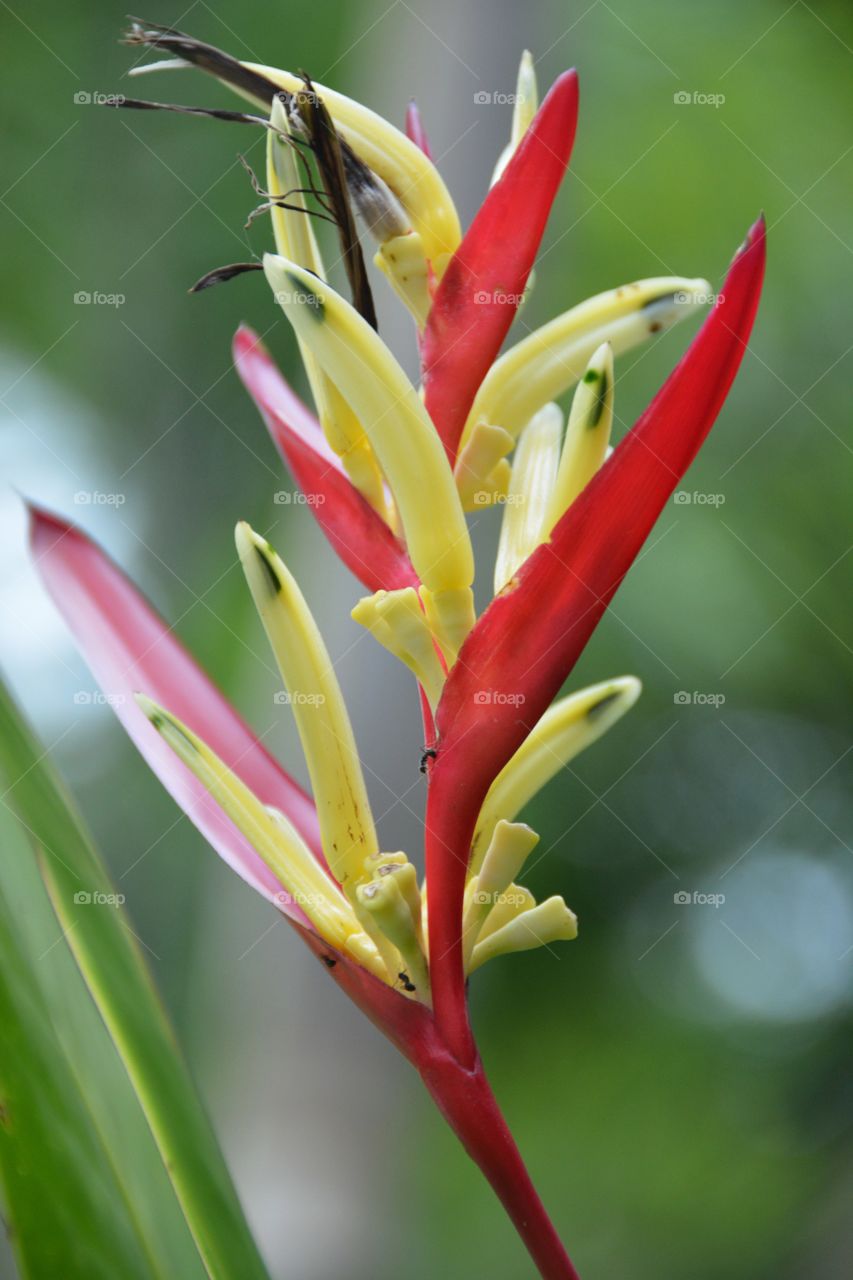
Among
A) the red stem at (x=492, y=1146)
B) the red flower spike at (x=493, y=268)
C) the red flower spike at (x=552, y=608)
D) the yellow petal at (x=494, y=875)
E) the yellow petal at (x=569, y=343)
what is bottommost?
the red stem at (x=492, y=1146)

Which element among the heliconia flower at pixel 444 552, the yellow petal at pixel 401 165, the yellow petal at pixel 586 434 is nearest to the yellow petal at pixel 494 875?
the heliconia flower at pixel 444 552

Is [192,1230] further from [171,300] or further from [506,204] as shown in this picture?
[171,300]

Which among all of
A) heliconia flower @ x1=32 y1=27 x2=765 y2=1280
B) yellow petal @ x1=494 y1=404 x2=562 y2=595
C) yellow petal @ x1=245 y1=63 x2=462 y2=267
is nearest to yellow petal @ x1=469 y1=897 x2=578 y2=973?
heliconia flower @ x1=32 y1=27 x2=765 y2=1280

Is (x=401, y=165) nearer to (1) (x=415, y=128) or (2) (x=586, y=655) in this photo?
(1) (x=415, y=128)

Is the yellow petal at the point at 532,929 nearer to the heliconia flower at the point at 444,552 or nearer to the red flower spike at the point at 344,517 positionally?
the heliconia flower at the point at 444,552

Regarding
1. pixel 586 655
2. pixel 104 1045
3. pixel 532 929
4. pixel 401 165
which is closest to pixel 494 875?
pixel 532 929

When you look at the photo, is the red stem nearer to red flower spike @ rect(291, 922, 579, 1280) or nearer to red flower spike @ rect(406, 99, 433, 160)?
→ red flower spike @ rect(291, 922, 579, 1280)

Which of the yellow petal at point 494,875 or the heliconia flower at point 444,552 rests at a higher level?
the heliconia flower at point 444,552

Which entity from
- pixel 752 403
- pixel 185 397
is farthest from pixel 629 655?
pixel 185 397

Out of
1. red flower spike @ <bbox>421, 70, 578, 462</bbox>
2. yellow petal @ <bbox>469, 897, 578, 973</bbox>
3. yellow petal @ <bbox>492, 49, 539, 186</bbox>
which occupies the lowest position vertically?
yellow petal @ <bbox>469, 897, 578, 973</bbox>

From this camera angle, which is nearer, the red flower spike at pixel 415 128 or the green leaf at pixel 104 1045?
the green leaf at pixel 104 1045
